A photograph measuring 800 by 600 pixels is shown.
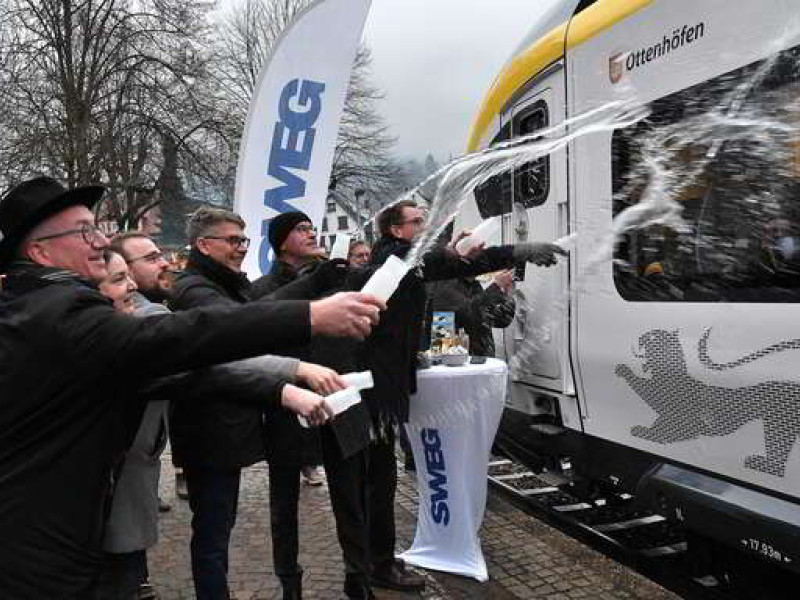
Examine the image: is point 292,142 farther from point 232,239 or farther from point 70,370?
point 70,370

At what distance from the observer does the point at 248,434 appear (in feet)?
10.8

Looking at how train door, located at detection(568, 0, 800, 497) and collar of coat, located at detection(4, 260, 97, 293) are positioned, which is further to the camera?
train door, located at detection(568, 0, 800, 497)

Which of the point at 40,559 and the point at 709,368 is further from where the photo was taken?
the point at 709,368

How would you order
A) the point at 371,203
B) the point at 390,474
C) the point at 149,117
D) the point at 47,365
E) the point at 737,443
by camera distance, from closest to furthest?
the point at 47,365 → the point at 737,443 → the point at 390,474 → the point at 149,117 → the point at 371,203

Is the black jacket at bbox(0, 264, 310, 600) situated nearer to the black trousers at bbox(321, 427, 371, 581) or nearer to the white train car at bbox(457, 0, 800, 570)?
the black trousers at bbox(321, 427, 371, 581)

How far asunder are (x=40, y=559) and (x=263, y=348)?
0.80m

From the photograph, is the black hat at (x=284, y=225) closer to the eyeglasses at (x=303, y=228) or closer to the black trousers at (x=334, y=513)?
the eyeglasses at (x=303, y=228)

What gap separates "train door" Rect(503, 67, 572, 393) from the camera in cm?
454

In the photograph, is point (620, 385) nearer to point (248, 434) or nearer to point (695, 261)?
point (695, 261)

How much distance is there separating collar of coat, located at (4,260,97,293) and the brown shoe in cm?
268

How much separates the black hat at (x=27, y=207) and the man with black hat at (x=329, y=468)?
156cm

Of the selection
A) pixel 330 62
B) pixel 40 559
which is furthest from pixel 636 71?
pixel 330 62

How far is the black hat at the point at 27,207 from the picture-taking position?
196 cm

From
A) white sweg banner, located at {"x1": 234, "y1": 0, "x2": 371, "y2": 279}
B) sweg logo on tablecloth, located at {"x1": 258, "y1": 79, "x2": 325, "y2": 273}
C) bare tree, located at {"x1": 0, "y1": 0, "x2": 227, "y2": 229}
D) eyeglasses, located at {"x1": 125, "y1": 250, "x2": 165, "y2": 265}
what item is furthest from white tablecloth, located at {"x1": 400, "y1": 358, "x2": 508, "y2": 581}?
bare tree, located at {"x1": 0, "y1": 0, "x2": 227, "y2": 229}
